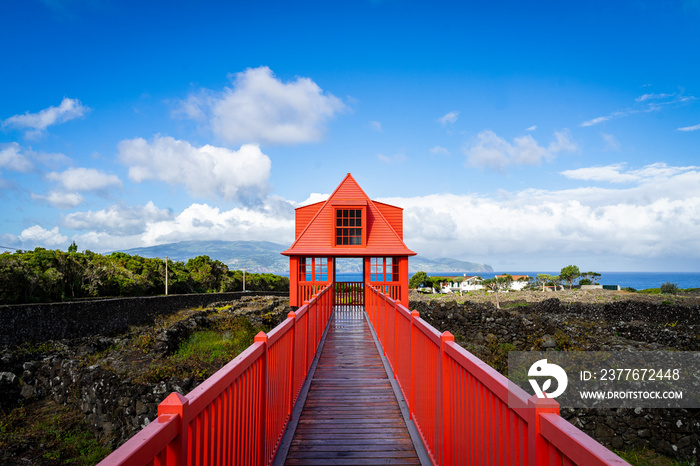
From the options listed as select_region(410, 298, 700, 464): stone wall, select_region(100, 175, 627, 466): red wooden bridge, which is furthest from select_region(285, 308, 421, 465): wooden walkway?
select_region(410, 298, 700, 464): stone wall

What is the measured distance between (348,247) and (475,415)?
50.2ft

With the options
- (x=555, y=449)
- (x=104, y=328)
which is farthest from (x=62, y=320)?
(x=555, y=449)

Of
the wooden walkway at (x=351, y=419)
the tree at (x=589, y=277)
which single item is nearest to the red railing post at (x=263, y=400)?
the wooden walkway at (x=351, y=419)

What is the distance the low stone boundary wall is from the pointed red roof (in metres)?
11.7

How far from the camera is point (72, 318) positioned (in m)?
19.8

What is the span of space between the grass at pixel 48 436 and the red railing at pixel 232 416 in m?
8.50

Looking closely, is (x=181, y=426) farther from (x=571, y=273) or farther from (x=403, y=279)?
(x=571, y=273)

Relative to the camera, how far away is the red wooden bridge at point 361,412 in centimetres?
179

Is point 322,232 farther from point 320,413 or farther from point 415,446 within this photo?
point 415,446

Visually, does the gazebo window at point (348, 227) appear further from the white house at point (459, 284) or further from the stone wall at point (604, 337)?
the white house at point (459, 284)

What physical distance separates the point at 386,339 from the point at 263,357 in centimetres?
503

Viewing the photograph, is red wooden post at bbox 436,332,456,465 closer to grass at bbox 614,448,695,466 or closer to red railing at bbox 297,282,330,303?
grass at bbox 614,448,695,466

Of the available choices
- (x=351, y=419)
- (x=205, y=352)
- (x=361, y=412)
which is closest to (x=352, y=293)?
(x=205, y=352)

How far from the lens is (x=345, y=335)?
1111 cm
